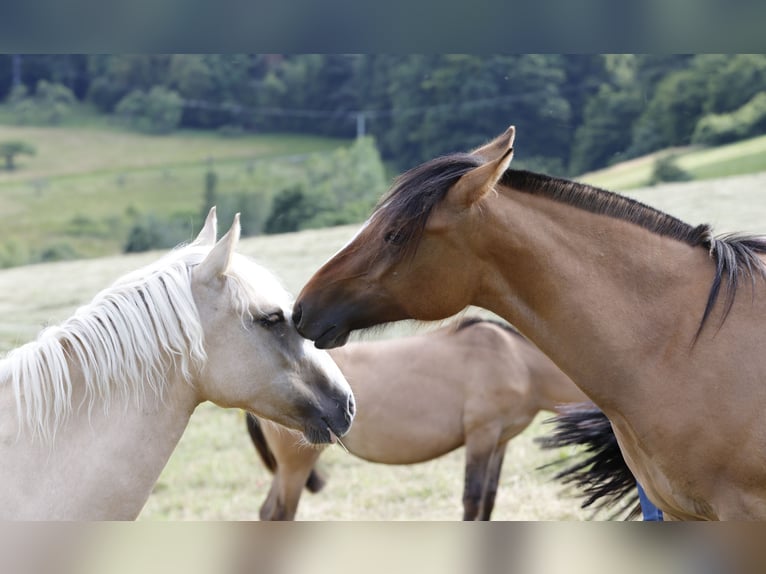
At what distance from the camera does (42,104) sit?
51.7 feet

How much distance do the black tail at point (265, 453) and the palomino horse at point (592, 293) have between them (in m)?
3.21

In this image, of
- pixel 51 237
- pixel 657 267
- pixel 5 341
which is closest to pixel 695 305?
pixel 657 267

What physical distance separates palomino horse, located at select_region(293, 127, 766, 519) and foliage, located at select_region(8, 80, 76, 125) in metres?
14.4

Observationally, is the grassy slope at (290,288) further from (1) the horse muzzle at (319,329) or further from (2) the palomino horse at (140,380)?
(2) the palomino horse at (140,380)

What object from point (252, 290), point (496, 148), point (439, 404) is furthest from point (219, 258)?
point (439, 404)

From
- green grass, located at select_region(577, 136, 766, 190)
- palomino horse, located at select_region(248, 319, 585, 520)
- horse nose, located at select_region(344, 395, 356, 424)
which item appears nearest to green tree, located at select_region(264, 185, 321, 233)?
green grass, located at select_region(577, 136, 766, 190)

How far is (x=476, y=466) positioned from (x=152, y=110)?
1486 centimetres

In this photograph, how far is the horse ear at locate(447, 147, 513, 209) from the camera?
2.27 m

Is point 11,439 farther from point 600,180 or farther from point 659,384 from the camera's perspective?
point 600,180

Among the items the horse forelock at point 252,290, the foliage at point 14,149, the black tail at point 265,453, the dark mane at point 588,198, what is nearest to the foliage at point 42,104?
the foliage at point 14,149

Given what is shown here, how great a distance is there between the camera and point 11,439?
85.0 inches

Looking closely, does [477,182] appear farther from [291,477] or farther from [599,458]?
[291,477]

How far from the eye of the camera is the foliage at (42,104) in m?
15.4

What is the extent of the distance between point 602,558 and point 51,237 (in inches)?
722
